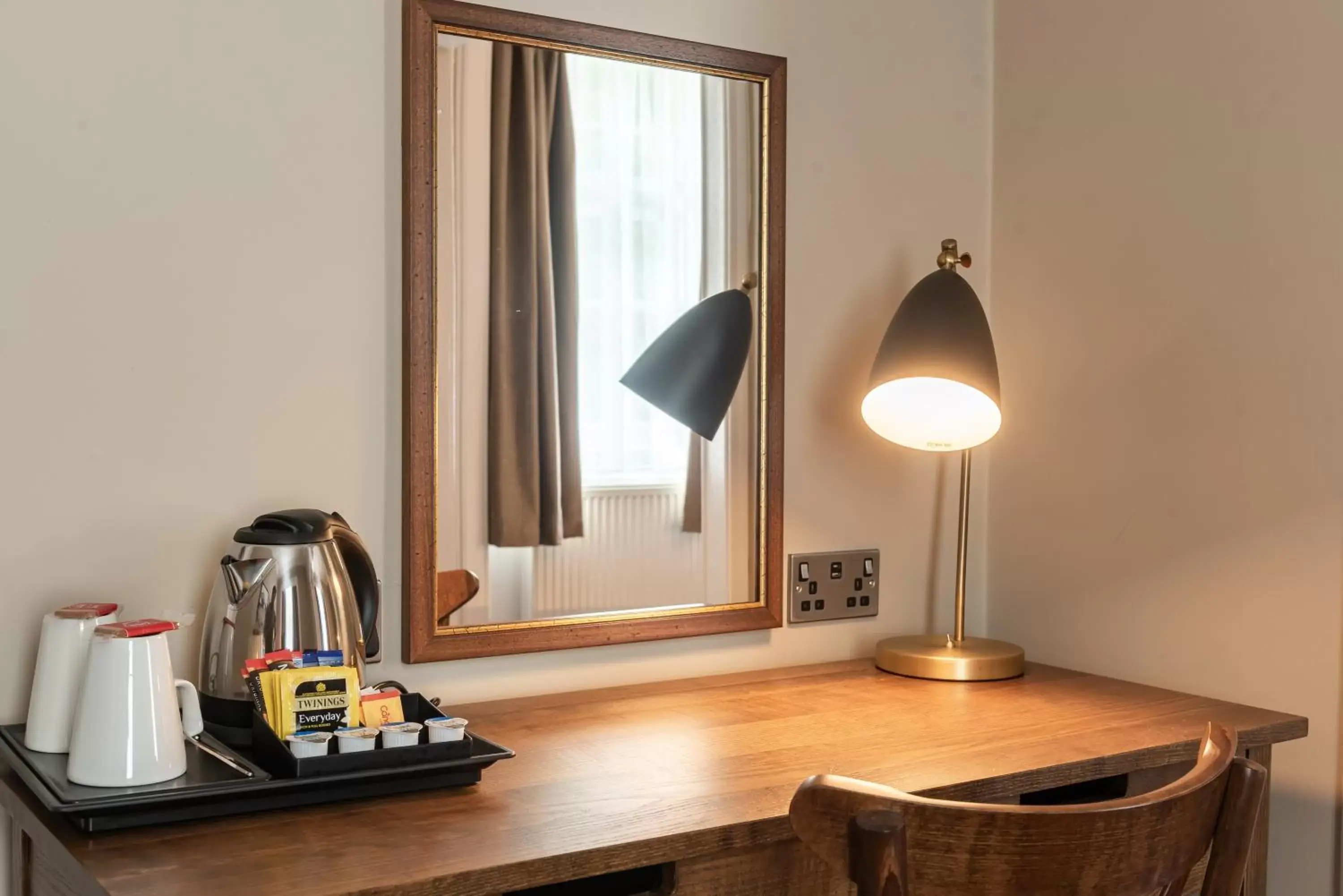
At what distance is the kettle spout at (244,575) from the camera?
1.29 m

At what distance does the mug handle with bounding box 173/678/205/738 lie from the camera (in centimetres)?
122

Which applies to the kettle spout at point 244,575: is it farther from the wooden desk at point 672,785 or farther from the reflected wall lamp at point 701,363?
the reflected wall lamp at point 701,363

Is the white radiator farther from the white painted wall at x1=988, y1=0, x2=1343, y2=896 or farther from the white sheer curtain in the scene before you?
the white painted wall at x1=988, y1=0, x2=1343, y2=896

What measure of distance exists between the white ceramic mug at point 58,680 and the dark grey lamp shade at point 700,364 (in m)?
0.72

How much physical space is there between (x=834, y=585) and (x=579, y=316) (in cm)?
59

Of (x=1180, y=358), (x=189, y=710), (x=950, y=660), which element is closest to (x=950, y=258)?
(x=1180, y=358)

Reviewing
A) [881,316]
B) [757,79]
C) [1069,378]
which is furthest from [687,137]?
[1069,378]

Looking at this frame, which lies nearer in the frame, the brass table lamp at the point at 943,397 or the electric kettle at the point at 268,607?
the electric kettle at the point at 268,607

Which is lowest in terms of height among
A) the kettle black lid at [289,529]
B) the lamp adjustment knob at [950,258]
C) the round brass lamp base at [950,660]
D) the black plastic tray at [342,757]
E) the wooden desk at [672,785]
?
the wooden desk at [672,785]

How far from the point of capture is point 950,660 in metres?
1.73

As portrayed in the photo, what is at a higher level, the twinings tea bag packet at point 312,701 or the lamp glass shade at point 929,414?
the lamp glass shade at point 929,414

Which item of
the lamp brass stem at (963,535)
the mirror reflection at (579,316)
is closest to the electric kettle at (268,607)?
the mirror reflection at (579,316)

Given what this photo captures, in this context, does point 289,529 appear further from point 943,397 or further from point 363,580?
point 943,397

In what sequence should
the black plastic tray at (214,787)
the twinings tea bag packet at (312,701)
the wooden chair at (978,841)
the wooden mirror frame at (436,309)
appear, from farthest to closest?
the wooden mirror frame at (436,309)
the twinings tea bag packet at (312,701)
the black plastic tray at (214,787)
the wooden chair at (978,841)
